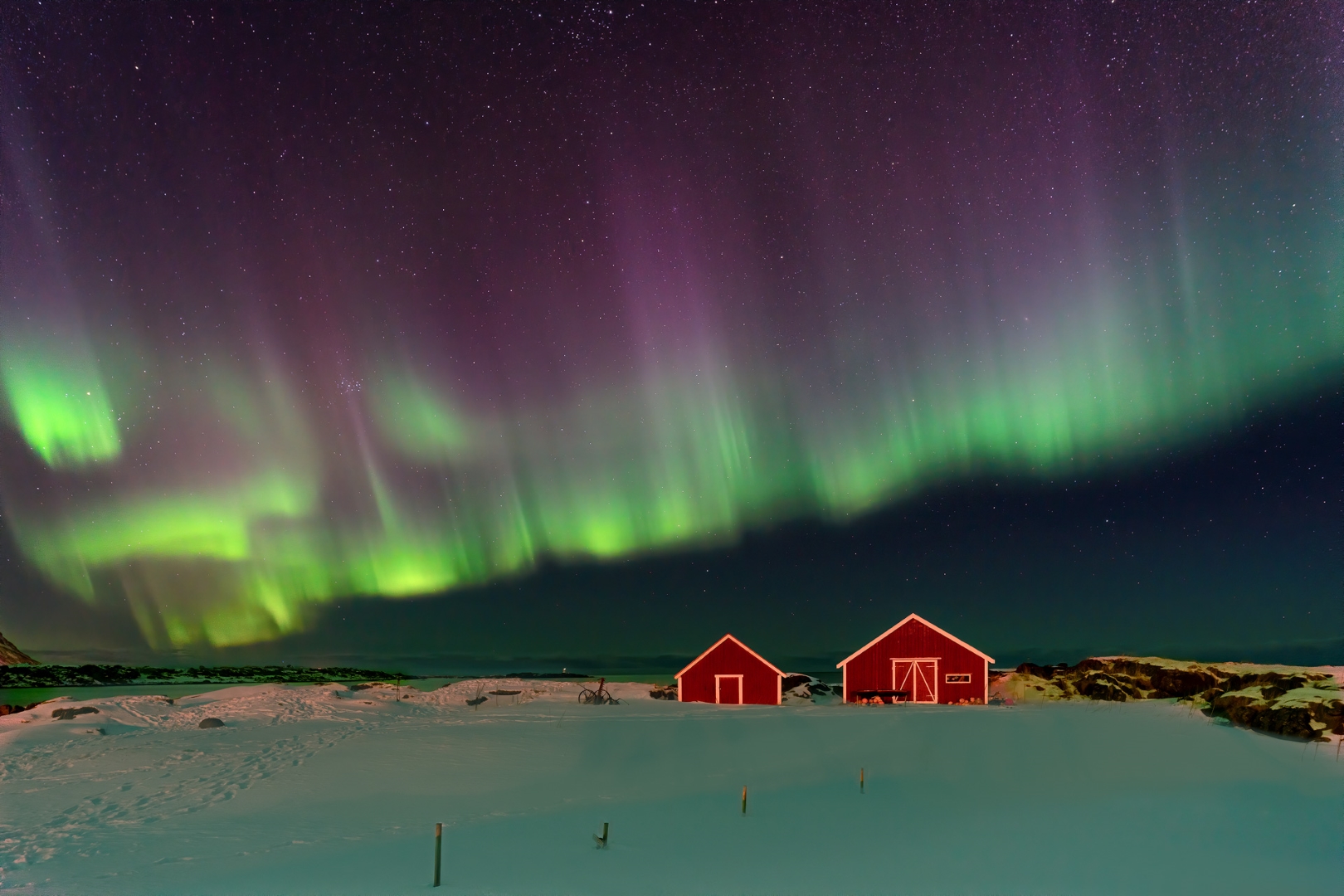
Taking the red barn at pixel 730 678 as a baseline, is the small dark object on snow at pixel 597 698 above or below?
below

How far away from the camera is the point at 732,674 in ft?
176

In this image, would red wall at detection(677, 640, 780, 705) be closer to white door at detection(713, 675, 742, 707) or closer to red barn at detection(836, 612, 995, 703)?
white door at detection(713, 675, 742, 707)

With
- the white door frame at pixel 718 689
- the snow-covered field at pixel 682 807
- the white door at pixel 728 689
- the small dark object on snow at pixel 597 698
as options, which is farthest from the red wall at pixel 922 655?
the small dark object on snow at pixel 597 698

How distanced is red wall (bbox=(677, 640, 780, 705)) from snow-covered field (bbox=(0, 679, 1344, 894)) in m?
10.4

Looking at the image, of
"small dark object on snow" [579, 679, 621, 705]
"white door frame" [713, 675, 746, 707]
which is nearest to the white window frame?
"white door frame" [713, 675, 746, 707]

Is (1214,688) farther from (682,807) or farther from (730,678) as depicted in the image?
(682,807)

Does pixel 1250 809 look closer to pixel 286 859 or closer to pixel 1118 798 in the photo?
pixel 1118 798

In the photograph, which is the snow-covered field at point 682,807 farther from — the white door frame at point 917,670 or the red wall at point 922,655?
→ the red wall at point 922,655

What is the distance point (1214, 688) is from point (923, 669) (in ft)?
64.0

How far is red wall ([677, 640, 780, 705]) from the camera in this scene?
53.1 m

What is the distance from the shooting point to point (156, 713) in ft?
154

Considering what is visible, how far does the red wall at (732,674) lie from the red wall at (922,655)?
201 inches

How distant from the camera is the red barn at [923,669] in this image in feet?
163

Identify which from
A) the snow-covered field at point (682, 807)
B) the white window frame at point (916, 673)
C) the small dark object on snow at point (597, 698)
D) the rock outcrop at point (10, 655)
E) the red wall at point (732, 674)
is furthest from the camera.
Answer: the rock outcrop at point (10, 655)
